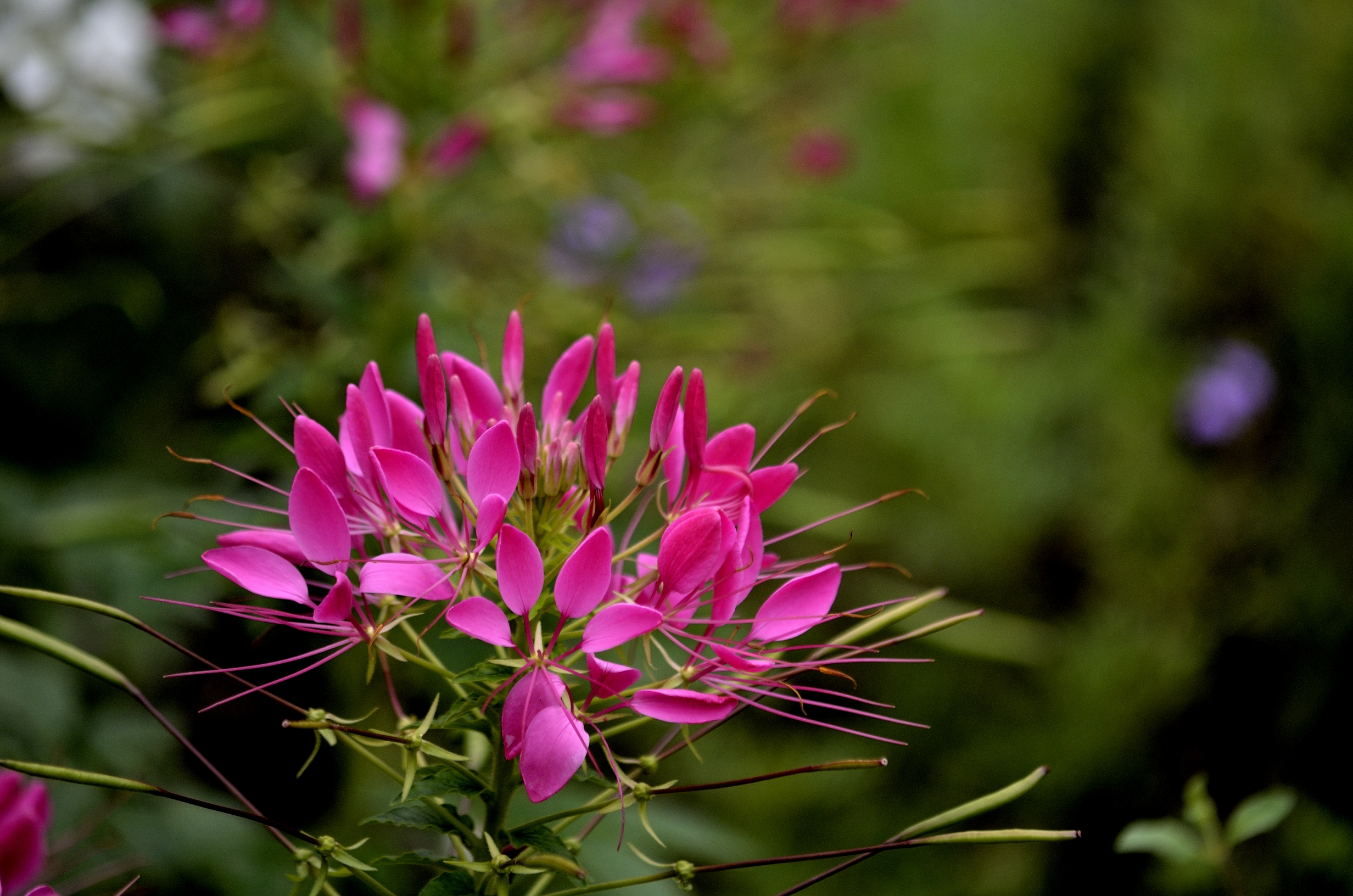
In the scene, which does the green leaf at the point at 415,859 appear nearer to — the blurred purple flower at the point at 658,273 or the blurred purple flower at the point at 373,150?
the blurred purple flower at the point at 373,150

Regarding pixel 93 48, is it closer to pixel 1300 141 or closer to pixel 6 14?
pixel 6 14

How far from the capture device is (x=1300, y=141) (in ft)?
3.68

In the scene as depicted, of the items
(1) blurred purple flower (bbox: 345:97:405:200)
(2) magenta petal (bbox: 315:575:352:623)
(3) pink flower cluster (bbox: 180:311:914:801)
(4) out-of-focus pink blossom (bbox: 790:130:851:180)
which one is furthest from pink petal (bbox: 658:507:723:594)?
(4) out-of-focus pink blossom (bbox: 790:130:851:180)

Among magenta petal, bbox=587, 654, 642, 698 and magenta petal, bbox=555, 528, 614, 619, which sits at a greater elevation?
magenta petal, bbox=555, 528, 614, 619

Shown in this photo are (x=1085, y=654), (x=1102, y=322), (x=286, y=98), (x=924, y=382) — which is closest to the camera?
(x=286, y=98)

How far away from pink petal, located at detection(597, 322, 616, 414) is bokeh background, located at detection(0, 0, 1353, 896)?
0.32 meters

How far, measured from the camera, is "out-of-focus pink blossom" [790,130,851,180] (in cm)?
113

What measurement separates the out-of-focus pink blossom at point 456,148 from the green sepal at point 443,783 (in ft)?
1.73

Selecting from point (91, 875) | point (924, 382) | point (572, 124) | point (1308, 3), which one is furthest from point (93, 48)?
point (1308, 3)

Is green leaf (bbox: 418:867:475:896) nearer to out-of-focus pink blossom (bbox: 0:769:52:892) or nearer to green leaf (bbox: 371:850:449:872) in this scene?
green leaf (bbox: 371:850:449:872)

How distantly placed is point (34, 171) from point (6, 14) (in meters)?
0.14

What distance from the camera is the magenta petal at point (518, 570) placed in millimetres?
286

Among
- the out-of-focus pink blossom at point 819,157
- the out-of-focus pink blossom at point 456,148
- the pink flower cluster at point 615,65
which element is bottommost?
the out-of-focus pink blossom at point 819,157

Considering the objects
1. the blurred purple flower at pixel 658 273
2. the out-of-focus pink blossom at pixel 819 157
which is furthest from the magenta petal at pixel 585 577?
the out-of-focus pink blossom at pixel 819 157
